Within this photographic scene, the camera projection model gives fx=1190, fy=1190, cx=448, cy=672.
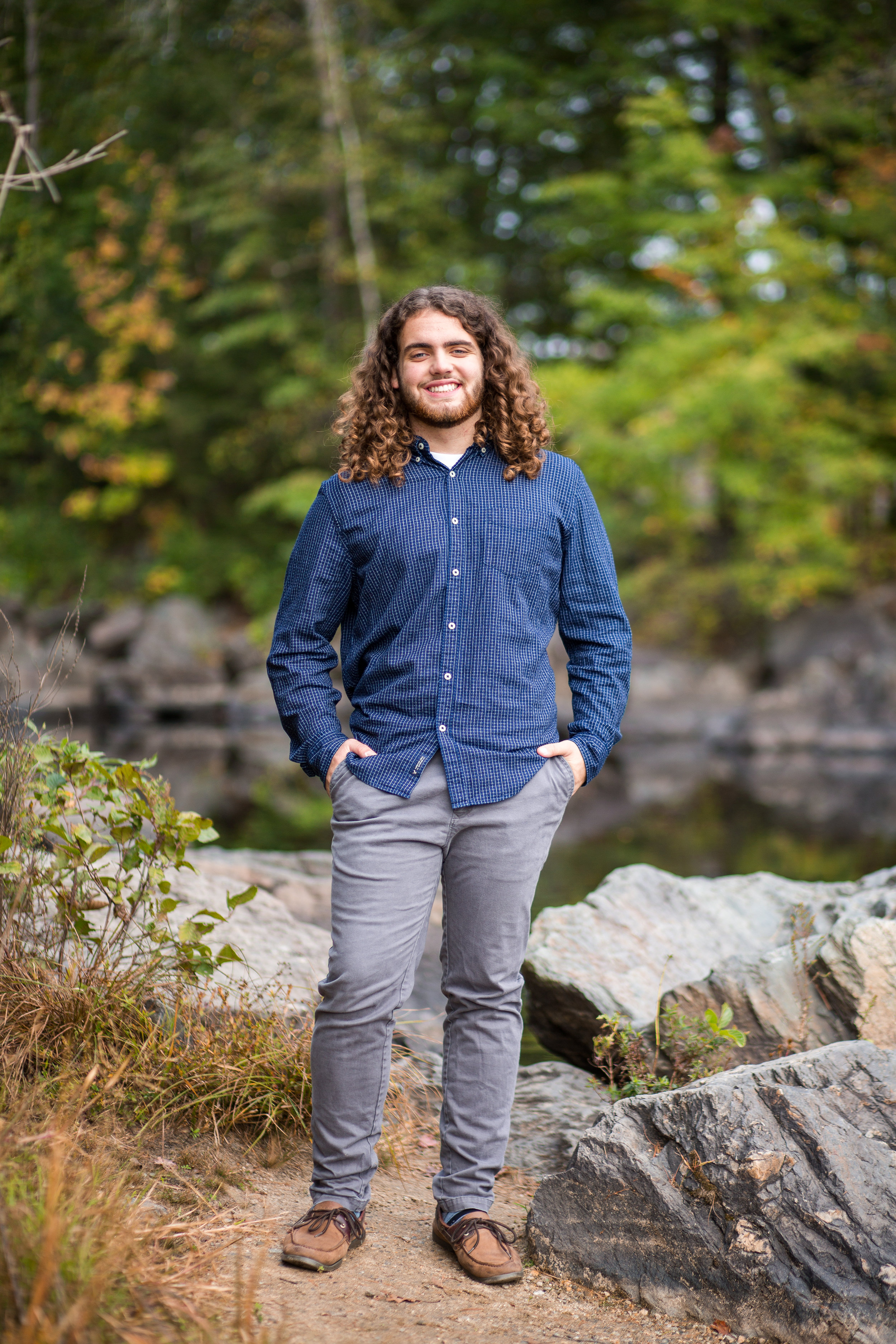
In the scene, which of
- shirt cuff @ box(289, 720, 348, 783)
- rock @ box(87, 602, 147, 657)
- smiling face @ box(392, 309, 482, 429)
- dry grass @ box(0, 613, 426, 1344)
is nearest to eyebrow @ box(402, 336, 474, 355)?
smiling face @ box(392, 309, 482, 429)

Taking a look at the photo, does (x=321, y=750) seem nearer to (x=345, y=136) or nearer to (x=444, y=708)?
(x=444, y=708)

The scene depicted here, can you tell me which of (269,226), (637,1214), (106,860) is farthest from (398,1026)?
(269,226)

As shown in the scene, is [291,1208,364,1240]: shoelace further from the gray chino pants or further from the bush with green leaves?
the bush with green leaves

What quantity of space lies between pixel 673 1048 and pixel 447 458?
1781mm

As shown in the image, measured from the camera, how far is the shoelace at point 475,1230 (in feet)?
8.35

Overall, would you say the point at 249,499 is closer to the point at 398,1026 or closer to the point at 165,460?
the point at 165,460

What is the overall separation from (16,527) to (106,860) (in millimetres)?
18064

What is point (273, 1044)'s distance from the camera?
10.1 feet

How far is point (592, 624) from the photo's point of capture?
9.09 feet

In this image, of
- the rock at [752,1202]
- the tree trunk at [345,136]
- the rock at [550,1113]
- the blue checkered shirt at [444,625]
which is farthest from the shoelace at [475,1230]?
the tree trunk at [345,136]

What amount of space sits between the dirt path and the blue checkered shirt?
3.30 ft

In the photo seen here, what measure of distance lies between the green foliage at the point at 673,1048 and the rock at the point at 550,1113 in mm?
122

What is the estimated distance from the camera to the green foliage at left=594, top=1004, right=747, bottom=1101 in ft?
10.5

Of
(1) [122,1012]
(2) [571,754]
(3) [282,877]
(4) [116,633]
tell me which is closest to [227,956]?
(1) [122,1012]
